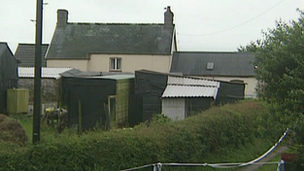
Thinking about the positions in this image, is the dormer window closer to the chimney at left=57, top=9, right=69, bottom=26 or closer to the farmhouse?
the farmhouse

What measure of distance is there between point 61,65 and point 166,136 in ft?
102

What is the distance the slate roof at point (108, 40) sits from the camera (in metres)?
39.0

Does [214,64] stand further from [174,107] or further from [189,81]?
[174,107]

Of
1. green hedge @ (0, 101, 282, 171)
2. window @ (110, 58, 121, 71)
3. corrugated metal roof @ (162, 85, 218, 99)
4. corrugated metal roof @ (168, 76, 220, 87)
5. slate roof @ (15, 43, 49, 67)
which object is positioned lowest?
green hedge @ (0, 101, 282, 171)

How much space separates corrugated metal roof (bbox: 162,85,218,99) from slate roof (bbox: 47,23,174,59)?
1782 cm

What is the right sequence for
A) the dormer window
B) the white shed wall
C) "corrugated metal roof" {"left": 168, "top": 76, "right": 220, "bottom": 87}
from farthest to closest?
the dormer window
"corrugated metal roof" {"left": 168, "top": 76, "right": 220, "bottom": 87}
the white shed wall

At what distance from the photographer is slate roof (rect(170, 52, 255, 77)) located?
39.9 meters

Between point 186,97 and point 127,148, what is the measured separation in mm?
12076

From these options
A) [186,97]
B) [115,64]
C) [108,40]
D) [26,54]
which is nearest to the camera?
[186,97]

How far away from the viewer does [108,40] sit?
40406 mm

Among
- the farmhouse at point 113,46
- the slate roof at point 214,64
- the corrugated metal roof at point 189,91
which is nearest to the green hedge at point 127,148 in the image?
the corrugated metal roof at point 189,91

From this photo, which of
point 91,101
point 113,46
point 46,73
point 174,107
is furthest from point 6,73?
point 113,46

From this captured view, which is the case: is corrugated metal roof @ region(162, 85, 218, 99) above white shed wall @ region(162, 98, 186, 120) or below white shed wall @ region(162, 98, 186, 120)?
above

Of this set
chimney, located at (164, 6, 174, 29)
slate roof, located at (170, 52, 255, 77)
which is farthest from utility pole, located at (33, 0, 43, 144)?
chimney, located at (164, 6, 174, 29)
